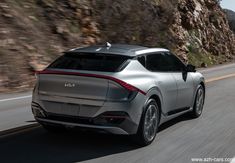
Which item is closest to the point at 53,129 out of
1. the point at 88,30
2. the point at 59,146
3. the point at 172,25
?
the point at 59,146

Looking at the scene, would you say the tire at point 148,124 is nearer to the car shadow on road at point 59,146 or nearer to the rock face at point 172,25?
the car shadow on road at point 59,146

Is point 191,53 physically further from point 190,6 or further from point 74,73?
point 74,73

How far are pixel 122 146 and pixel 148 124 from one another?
1.74 ft

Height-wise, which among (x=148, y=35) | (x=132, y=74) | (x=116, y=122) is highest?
(x=132, y=74)

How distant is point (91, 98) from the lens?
7.62m

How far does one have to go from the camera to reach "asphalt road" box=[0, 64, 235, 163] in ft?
23.9

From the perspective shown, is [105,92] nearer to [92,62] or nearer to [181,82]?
[92,62]

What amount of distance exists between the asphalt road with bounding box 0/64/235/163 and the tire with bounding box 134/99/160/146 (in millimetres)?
117

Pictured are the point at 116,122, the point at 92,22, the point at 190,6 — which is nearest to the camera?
the point at 116,122

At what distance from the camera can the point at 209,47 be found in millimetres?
41844

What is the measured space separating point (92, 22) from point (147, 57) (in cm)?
1673

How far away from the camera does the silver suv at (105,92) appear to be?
25.0 feet

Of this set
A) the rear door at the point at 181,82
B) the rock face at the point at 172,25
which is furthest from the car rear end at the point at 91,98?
the rock face at the point at 172,25

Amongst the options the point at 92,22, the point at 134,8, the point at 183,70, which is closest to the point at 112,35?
the point at 92,22
